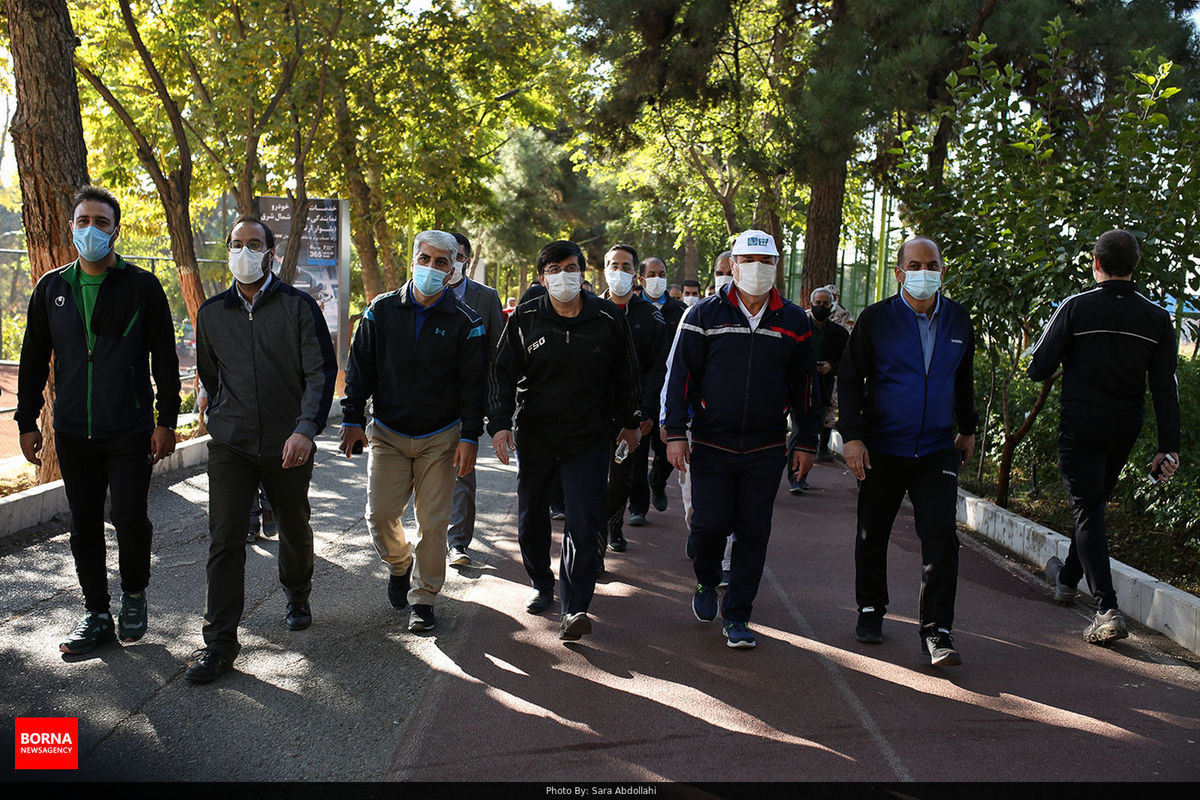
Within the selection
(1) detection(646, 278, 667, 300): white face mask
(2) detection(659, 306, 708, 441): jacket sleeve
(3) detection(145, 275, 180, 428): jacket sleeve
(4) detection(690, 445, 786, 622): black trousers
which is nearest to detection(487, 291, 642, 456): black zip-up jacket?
(2) detection(659, 306, 708, 441): jacket sleeve

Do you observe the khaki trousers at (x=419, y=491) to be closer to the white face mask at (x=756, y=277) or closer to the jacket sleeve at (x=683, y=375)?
the jacket sleeve at (x=683, y=375)

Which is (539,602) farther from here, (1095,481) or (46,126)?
(46,126)

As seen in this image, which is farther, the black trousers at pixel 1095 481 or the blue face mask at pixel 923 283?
the black trousers at pixel 1095 481

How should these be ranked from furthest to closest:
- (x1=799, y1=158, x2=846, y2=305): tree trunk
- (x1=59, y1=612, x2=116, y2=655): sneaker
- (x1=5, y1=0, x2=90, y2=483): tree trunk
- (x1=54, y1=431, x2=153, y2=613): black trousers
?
(x1=799, y1=158, x2=846, y2=305): tree trunk < (x1=5, y1=0, x2=90, y2=483): tree trunk < (x1=54, y1=431, x2=153, y2=613): black trousers < (x1=59, y1=612, x2=116, y2=655): sneaker

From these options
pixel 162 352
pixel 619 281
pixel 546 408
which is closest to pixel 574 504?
pixel 546 408

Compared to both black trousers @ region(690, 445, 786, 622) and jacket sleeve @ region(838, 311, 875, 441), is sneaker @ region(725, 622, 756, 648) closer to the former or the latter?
black trousers @ region(690, 445, 786, 622)

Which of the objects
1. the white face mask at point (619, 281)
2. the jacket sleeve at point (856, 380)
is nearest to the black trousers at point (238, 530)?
the jacket sleeve at point (856, 380)

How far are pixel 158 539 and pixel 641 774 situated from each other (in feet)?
16.6

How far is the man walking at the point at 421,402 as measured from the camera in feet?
18.8

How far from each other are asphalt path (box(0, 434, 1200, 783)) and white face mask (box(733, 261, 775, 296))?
5.97 feet

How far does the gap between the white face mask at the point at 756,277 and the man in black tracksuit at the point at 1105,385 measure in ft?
5.40

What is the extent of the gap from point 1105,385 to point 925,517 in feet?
4.52

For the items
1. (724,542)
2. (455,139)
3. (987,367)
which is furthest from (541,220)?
(724,542)

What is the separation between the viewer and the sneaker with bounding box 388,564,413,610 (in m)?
6.13
